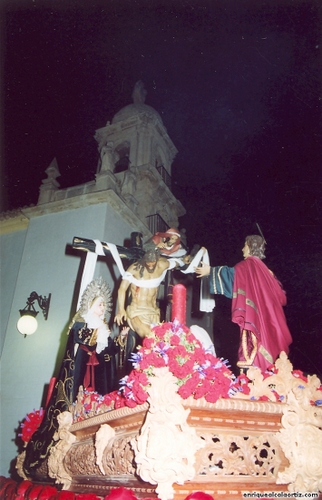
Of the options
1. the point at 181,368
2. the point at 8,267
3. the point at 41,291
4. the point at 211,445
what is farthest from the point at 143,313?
the point at 8,267

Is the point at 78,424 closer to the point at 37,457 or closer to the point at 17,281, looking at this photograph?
the point at 37,457

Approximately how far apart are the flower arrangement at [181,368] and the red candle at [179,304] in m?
1.00

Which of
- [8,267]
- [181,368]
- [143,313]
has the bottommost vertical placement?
[181,368]

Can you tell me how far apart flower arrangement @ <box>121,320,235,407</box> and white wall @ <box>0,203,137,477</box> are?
25.4ft

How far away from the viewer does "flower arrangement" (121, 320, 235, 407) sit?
2732 millimetres

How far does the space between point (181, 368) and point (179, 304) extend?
1562mm

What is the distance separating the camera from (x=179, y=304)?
4.31 metres

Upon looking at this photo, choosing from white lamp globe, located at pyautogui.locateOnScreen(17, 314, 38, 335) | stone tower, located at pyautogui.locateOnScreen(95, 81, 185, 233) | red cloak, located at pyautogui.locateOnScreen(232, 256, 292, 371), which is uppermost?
stone tower, located at pyautogui.locateOnScreen(95, 81, 185, 233)

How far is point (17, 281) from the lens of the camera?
40.4ft

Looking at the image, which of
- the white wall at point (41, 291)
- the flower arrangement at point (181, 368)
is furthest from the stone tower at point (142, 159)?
the flower arrangement at point (181, 368)

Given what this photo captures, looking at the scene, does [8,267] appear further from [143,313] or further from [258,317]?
[258,317]

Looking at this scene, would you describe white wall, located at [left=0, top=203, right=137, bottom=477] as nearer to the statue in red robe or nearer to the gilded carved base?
the statue in red robe

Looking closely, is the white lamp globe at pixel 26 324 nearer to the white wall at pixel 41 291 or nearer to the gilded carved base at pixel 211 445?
the white wall at pixel 41 291

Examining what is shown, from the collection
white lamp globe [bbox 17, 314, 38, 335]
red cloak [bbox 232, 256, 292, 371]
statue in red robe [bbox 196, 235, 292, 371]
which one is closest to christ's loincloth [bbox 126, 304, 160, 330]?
statue in red robe [bbox 196, 235, 292, 371]
